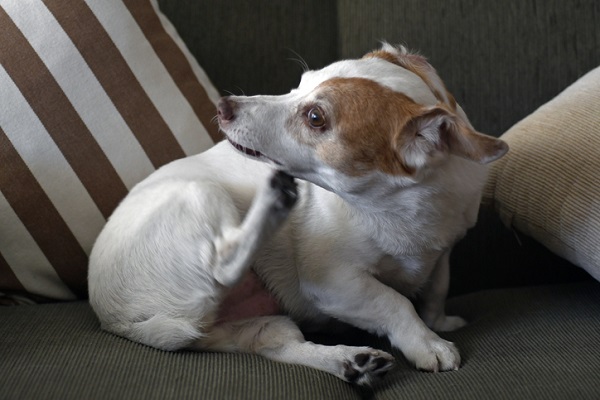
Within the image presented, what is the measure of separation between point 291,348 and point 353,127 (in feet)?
1.42

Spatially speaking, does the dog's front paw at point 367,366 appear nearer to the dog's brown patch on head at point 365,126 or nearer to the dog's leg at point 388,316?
the dog's leg at point 388,316

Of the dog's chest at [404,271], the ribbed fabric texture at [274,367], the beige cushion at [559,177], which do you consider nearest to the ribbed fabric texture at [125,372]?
the ribbed fabric texture at [274,367]

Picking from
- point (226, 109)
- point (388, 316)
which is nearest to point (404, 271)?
point (388, 316)

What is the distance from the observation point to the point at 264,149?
55.9 inches

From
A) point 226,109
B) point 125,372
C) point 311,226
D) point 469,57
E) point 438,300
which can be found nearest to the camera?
point 125,372

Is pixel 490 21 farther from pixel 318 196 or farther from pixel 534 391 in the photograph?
pixel 534 391

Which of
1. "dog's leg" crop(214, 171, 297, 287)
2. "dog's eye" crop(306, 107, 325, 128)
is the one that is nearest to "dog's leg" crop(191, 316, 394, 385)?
"dog's leg" crop(214, 171, 297, 287)

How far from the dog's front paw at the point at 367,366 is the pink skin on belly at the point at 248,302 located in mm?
284

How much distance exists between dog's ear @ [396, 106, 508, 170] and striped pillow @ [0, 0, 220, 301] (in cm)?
68

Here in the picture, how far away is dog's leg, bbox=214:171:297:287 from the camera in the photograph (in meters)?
1.37

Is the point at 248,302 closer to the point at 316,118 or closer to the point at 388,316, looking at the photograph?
the point at 388,316

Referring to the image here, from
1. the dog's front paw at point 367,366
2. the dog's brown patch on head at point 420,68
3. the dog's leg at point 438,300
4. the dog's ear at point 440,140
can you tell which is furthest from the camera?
the dog's leg at point 438,300

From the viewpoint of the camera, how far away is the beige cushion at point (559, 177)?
1533mm

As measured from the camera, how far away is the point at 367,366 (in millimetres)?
1373
